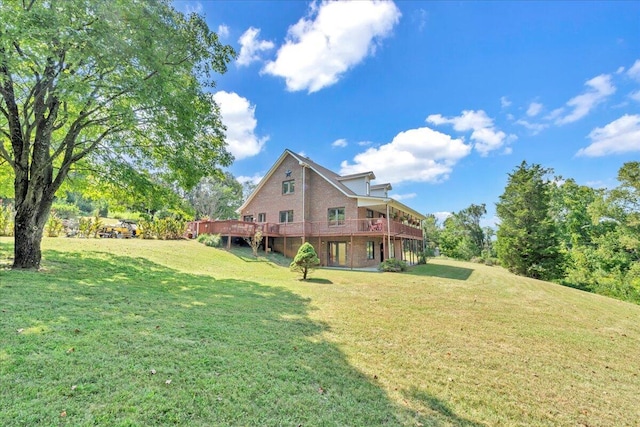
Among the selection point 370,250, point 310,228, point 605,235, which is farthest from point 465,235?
point 310,228

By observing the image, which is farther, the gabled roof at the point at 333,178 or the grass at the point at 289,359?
the gabled roof at the point at 333,178

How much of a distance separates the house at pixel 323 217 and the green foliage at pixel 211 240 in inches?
21.8

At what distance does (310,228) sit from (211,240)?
24.0 ft

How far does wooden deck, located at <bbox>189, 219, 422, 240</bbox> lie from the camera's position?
63.7 feet

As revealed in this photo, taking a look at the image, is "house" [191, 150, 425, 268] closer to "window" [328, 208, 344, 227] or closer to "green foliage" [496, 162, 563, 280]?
"window" [328, 208, 344, 227]

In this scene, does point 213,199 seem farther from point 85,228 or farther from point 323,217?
point 323,217

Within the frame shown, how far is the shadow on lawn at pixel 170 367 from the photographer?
276 cm

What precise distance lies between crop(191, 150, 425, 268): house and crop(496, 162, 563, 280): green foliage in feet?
24.3

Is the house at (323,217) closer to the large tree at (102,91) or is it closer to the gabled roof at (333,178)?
the gabled roof at (333,178)

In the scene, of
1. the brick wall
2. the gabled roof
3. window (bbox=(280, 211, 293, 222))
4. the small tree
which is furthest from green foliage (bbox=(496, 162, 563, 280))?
the small tree

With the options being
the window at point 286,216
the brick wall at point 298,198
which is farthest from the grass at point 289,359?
the window at point 286,216

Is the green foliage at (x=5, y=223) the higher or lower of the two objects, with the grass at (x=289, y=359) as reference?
higher

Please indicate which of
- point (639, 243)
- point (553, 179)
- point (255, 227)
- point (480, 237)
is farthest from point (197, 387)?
point (480, 237)

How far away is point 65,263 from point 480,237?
54340 millimetres
